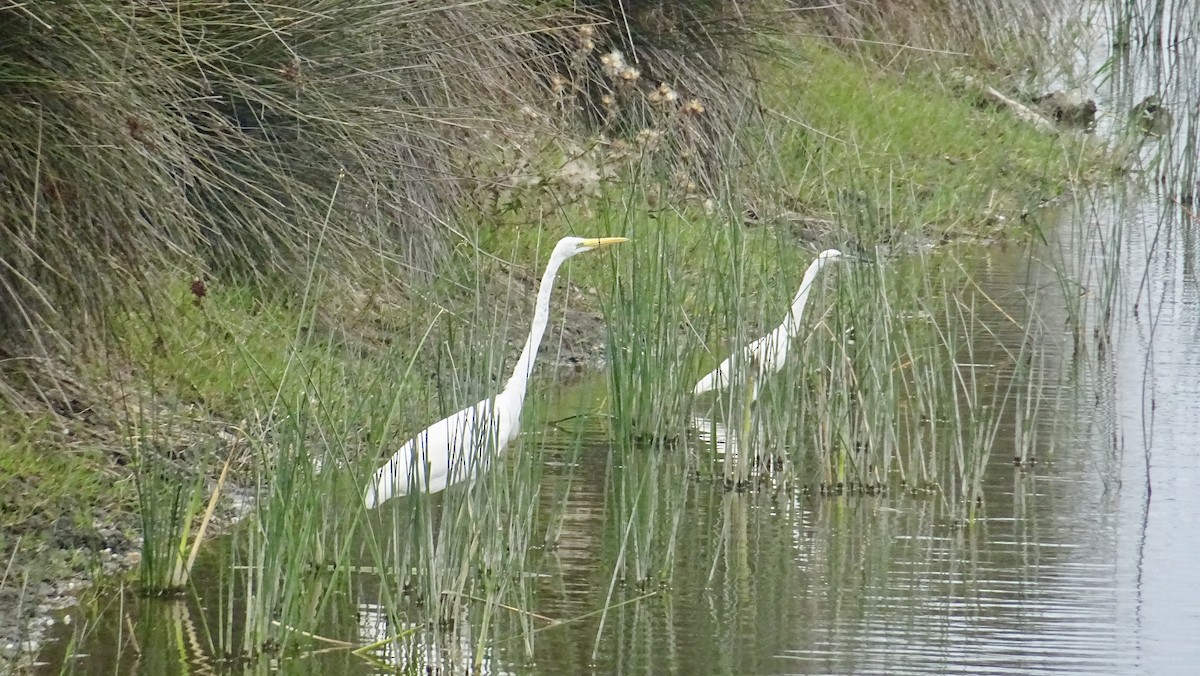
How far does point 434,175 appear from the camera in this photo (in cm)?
690

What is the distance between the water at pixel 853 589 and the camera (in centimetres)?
398

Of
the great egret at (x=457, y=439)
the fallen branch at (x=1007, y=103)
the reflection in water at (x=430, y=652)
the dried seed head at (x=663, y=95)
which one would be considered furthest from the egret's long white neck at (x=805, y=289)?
the fallen branch at (x=1007, y=103)

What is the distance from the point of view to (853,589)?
4.56 m

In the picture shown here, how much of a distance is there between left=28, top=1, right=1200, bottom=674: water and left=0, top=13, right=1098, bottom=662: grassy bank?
38 centimetres

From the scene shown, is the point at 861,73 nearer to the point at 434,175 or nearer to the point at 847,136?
the point at 847,136

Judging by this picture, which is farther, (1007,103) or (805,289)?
(1007,103)

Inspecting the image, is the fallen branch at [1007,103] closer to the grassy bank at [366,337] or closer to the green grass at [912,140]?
the green grass at [912,140]

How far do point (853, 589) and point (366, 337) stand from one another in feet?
8.89

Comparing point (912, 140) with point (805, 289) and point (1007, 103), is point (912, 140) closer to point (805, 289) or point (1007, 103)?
point (1007, 103)

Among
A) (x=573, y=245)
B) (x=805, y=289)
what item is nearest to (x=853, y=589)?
(x=573, y=245)

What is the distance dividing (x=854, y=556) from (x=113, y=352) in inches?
90.6

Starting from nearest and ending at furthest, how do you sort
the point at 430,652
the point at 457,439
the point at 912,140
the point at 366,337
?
the point at 430,652 < the point at 457,439 < the point at 366,337 < the point at 912,140

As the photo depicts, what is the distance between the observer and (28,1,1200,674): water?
3980mm

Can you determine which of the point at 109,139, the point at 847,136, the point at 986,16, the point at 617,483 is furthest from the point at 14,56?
the point at 986,16
